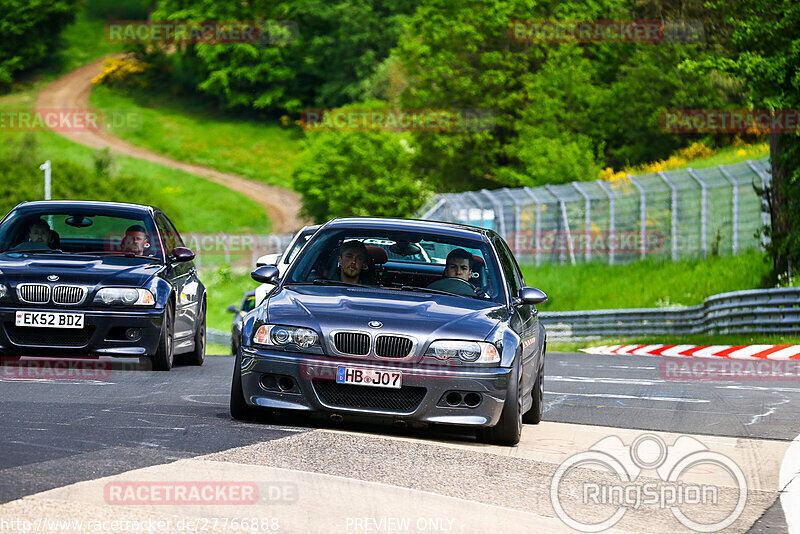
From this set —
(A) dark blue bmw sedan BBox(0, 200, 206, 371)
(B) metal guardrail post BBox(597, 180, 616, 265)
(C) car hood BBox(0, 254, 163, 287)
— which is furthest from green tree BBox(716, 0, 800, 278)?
(C) car hood BBox(0, 254, 163, 287)

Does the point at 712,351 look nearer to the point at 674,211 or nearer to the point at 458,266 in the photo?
the point at 674,211

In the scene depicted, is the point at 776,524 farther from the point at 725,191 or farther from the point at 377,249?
the point at 725,191

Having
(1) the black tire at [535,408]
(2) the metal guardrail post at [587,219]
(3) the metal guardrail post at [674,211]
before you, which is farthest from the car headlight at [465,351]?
(2) the metal guardrail post at [587,219]

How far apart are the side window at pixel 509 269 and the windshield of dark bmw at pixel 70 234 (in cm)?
455

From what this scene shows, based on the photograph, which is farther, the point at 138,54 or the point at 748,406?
the point at 138,54

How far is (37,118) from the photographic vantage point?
4146 inches

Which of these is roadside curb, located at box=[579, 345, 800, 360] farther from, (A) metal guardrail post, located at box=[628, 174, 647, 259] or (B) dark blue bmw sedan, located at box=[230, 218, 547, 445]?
(B) dark blue bmw sedan, located at box=[230, 218, 547, 445]

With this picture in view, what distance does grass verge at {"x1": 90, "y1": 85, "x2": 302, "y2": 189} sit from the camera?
331 feet

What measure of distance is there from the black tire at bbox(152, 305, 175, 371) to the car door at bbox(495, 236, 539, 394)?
4.02 meters

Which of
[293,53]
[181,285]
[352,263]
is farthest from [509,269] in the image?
[293,53]

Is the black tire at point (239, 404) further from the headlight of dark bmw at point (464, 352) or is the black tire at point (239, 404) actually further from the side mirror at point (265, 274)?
the headlight of dark bmw at point (464, 352)

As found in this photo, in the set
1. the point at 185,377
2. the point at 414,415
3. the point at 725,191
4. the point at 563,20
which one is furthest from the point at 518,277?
the point at 563,20

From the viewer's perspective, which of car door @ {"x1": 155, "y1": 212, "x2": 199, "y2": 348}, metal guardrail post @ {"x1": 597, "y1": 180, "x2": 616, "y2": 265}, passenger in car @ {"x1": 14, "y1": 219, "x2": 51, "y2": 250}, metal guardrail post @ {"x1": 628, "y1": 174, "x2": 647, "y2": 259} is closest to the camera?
passenger in car @ {"x1": 14, "y1": 219, "x2": 51, "y2": 250}

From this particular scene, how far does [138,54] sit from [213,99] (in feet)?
26.2
